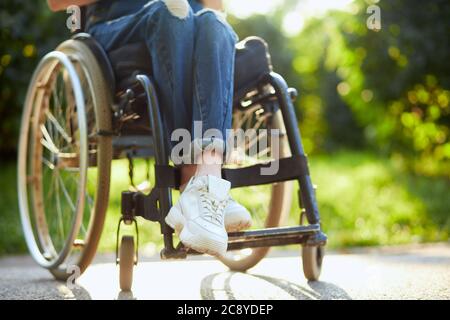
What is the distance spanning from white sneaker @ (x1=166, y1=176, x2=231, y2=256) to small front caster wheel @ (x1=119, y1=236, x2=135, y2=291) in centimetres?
41

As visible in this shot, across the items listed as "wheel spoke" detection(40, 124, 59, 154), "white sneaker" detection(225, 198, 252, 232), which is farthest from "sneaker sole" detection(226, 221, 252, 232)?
"wheel spoke" detection(40, 124, 59, 154)

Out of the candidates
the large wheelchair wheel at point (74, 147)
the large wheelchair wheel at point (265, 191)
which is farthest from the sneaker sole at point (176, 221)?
the large wheelchair wheel at point (265, 191)

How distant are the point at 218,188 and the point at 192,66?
1.26 ft

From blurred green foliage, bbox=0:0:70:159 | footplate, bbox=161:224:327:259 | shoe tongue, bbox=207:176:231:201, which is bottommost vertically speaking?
footplate, bbox=161:224:327:259

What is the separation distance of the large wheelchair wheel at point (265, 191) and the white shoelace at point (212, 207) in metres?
0.68

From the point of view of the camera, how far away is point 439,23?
639 centimetres

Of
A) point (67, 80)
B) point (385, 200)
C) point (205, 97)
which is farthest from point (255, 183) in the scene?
point (385, 200)

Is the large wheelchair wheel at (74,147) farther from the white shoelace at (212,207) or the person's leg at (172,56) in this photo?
the white shoelace at (212,207)

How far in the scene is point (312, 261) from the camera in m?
2.40

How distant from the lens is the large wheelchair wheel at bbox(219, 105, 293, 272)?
2527mm

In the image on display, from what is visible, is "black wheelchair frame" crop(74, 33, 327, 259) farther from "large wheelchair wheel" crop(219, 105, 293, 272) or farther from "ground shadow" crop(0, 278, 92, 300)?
"ground shadow" crop(0, 278, 92, 300)

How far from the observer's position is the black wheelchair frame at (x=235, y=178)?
1997 mm
